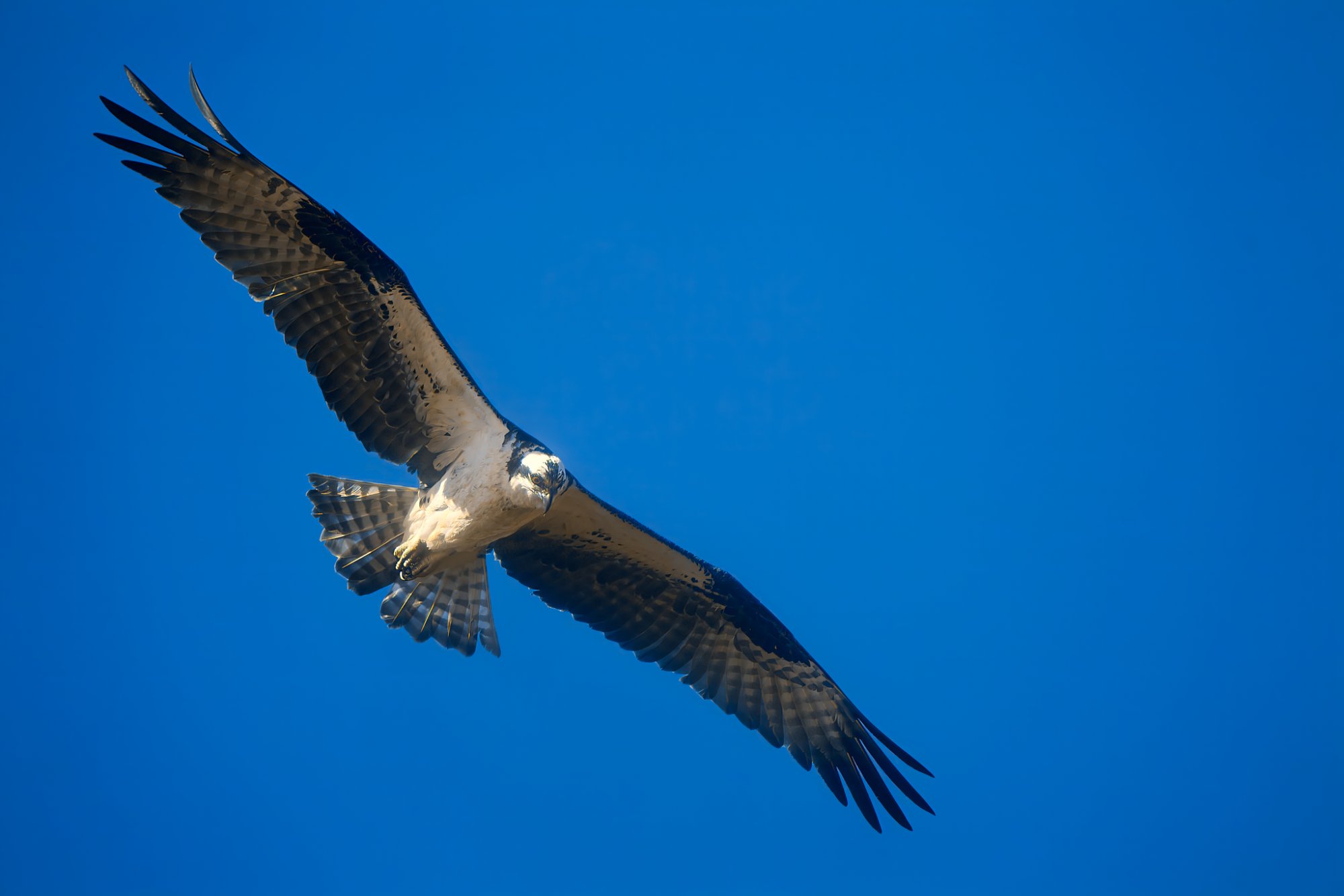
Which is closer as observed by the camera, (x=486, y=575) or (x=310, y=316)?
(x=310, y=316)

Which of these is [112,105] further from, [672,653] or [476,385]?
[672,653]

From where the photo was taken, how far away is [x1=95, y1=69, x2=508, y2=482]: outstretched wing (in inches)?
272

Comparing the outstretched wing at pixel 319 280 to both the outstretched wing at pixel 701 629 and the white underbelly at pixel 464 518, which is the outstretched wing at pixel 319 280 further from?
the outstretched wing at pixel 701 629

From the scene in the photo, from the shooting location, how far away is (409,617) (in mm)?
8047

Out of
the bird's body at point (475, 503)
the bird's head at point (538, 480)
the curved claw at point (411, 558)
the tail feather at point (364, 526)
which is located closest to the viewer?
the bird's head at point (538, 480)

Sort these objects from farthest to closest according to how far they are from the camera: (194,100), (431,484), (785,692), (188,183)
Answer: (785,692), (431,484), (188,183), (194,100)

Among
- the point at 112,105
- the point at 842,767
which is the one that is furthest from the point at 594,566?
the point at 112,105

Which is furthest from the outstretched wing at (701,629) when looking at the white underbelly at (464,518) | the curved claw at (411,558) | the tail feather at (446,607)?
the curved claw at (411,558)

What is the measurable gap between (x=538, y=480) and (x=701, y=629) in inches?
81.2

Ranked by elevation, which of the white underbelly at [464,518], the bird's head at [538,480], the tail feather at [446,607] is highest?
the bird's head at [538,480]

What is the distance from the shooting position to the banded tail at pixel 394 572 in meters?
7.79

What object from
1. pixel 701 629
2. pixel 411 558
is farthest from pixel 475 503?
pixel 701 629

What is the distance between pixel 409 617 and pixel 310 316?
2342mm

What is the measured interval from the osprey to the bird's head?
1cm
